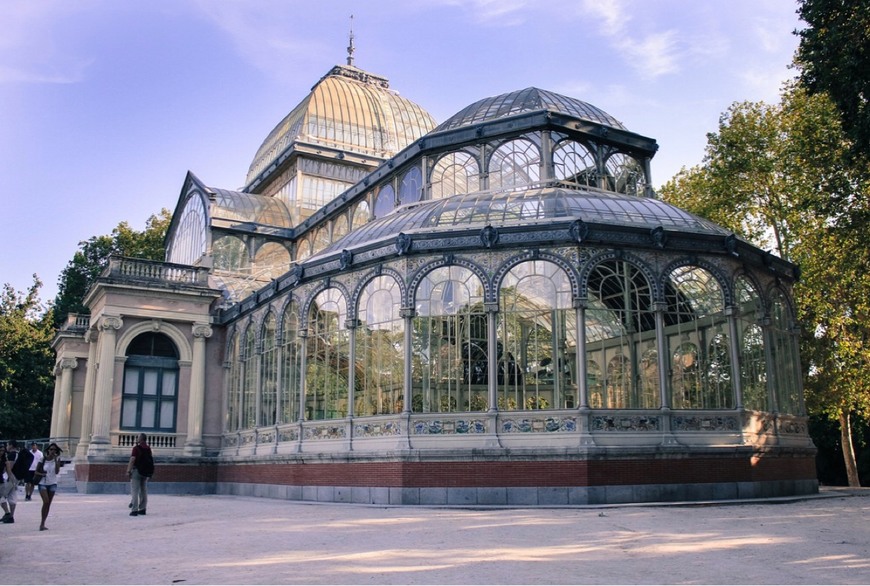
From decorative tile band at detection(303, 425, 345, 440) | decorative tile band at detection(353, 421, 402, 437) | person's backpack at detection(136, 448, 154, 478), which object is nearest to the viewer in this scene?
person's backpack at detection(136, 448, 154, 478)

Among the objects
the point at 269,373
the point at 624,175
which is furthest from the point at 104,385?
the point at 624,175

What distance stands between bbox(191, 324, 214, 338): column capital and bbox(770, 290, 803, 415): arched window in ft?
66.4

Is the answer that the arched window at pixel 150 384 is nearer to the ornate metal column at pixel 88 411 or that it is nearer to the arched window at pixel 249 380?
the ornate metal column at pixel 88 411

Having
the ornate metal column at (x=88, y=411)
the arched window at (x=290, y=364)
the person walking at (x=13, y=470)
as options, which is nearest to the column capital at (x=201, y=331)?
the ornate metal column at (x=88, y=411)

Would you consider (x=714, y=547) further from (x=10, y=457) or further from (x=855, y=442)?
(x=855, y=442)

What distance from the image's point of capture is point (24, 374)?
154ft

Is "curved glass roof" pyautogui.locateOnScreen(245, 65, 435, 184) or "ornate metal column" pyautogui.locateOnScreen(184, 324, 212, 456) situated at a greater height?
"curved glass roof" pyautogui.locateOnScreen(245, 65, 435, 184)

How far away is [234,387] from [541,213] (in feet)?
48.2

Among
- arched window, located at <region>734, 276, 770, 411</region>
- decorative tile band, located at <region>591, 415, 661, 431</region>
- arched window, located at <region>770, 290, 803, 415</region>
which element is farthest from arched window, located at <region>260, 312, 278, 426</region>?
arched window, located at <region>770, 290, 803, 415</region>

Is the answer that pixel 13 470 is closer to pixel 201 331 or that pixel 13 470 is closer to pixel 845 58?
pixel 201 331

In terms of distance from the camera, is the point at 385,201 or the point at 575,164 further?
the point at 385,201

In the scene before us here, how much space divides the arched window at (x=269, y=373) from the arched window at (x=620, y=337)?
1076 cm

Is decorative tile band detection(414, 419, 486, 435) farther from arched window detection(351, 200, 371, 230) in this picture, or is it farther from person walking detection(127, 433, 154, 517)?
arched window detection(351, 200, 371, 230)

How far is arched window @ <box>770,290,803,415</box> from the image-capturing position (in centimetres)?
2197
